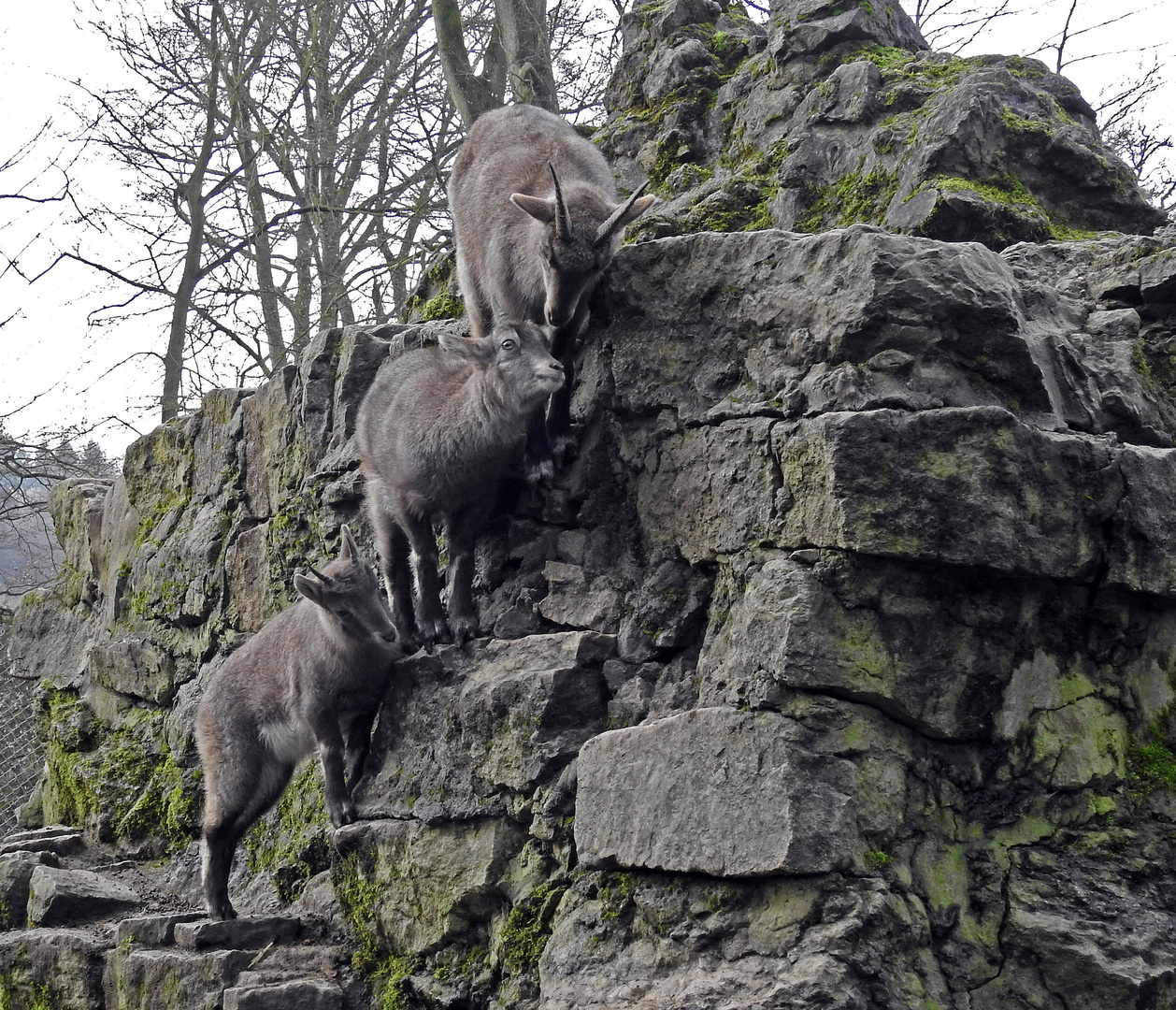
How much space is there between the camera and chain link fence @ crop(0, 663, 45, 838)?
1205 cm

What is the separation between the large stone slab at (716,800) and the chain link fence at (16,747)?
30.8 ft

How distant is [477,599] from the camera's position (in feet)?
19.0

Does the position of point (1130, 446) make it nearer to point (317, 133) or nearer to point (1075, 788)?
point (1075, 788)

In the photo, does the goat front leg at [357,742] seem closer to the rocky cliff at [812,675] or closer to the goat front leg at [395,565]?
the rocky cliff at [812,675]

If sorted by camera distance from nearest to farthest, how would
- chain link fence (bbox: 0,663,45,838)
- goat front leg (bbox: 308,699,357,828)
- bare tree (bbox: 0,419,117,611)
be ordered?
goat front leg (bbox: 308,699,357,828) → chain link fence (bbox: 0,663,45,838) → bare tree (bbox: 0,419,117,611)

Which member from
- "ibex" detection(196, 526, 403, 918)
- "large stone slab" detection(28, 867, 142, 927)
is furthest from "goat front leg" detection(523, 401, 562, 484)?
"large stone slab" detection(28, 867, 142, 927)

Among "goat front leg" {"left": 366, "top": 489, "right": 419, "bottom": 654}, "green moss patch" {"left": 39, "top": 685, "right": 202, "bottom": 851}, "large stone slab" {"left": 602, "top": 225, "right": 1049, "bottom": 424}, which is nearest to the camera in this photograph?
"large stone slab" {"left": 602, "top": 225, "right": 1049, "bottom": 424}

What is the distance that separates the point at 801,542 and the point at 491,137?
13.2ft

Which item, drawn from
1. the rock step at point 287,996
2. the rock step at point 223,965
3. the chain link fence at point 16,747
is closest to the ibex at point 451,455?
the rock step at point 223,965

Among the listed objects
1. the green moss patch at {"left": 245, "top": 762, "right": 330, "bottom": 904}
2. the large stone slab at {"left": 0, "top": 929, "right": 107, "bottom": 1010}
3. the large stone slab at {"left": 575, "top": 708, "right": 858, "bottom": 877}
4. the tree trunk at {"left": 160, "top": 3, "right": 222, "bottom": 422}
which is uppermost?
the tree trunk at {"left": 160, "top": 3, "right": 222, "bottom": 422}

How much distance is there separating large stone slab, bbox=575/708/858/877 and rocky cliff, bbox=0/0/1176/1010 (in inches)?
0.5

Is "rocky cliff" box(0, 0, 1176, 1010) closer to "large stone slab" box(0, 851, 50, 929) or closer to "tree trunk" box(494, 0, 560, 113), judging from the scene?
"large stone slab" box(0, 851, 50, 929)

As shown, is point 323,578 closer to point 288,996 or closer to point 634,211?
point 288,996

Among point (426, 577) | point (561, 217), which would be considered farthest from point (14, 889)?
point (561, 217)
